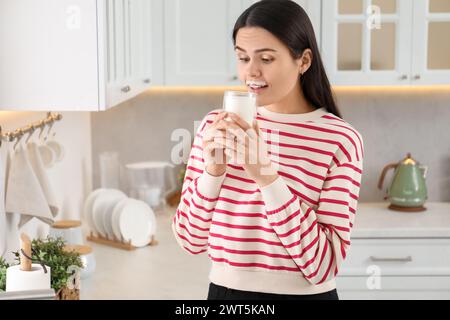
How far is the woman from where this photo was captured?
59.0 inches

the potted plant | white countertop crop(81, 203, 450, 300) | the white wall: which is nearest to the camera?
the potted plant

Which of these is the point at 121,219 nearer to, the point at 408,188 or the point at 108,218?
the point at 108,218

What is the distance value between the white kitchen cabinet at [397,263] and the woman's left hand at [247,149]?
1.58 metres

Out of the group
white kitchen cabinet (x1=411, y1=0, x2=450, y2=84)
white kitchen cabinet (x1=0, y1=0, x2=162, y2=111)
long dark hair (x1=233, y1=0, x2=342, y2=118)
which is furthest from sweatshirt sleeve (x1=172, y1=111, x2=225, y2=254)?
white kitchen cabinet (x1=411, y1=0, x2=450, y2=84)

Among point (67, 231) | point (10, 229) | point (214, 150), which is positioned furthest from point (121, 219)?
point (214, 150)

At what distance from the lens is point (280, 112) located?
167cm

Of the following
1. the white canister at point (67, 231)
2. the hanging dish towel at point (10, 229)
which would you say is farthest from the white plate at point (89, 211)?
the hanging dish towel at point (10, 229)

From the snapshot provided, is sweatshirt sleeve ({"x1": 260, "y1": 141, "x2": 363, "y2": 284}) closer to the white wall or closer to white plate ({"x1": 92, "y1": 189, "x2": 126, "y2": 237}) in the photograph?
the white wall

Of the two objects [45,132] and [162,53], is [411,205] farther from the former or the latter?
[45,132]

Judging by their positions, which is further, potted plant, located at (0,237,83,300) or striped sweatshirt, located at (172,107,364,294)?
potted plant, located at (0,237,83,300)

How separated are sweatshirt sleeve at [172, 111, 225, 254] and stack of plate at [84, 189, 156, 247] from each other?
138 cm

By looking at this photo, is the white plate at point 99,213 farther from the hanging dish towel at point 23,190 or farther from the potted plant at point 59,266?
the potted plant at point 59,266

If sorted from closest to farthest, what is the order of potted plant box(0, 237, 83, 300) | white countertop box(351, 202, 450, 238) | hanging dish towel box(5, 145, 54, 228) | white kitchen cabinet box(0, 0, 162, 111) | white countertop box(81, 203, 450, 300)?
1. potted plant box(0, 237, 83, 300)
2. white kitchen cabinet box(0, 0, 162, 111)
3. hanging dish towel box(5, 145, 54, 228)
4. white countertop box(81, 203, 450, 300)
5. white countertop box(351, 202, 450, 238)

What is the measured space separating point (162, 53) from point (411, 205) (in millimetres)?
1221
